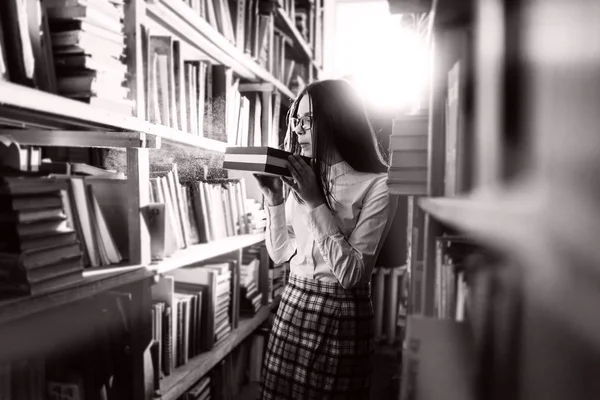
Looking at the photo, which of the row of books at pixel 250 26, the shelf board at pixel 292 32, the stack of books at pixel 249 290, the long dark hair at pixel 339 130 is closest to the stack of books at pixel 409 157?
the long dark hair at pixel 339 130

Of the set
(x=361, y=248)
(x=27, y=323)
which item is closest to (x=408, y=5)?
(x=361, y=248)

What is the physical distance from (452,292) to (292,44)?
108 inches

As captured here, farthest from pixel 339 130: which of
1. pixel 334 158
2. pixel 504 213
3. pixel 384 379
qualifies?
pixel 384 379

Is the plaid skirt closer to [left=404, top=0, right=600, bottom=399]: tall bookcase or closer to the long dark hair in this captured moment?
the long dark hair

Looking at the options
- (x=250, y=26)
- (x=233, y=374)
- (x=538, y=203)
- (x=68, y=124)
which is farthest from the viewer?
(x=233, y=374)

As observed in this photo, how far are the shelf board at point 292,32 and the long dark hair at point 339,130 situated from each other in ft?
3.91

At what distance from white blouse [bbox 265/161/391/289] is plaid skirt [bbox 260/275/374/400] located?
7cm

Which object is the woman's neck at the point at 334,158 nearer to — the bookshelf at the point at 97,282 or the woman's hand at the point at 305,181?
the woman's hand at the point at 305,181

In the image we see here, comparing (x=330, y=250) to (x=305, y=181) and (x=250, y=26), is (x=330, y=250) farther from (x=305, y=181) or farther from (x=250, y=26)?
(x=250, y=26)

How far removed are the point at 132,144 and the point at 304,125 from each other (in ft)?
2.06

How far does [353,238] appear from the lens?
4.76 feet

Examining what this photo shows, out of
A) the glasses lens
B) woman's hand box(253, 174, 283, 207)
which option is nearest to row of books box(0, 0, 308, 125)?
woman's hand box(253, 174, 283, 207)

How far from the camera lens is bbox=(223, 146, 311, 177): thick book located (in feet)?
4.37

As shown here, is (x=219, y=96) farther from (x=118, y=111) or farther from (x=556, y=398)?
(x=556, y=398)
